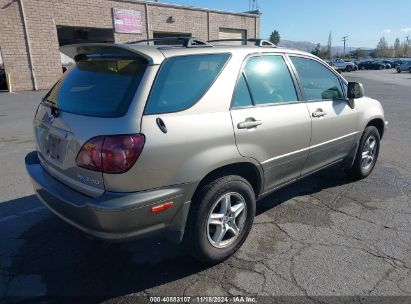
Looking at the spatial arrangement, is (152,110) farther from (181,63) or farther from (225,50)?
(225,50)

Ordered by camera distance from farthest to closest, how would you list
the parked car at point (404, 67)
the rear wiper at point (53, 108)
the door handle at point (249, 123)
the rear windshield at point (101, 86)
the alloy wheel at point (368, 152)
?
the parked car at point (404, 67) < the alloy wheel at point (368, 152) < the door handle at point (249, 123) < the rear wiper at point (53, 108) < the rear windshield at point (101, 86)

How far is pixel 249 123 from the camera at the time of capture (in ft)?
9.59

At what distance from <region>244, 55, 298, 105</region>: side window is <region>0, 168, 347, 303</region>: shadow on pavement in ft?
5.38

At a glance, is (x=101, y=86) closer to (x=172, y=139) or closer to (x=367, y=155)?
(x=172, y=139)

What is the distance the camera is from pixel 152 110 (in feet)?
7.77

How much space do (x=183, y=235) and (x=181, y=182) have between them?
49 cm

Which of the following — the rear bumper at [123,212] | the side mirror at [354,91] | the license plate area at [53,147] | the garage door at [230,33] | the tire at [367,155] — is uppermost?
the garage door at [230,33]

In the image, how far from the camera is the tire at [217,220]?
8.78ft

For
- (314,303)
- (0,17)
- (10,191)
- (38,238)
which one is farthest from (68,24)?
(314,303)

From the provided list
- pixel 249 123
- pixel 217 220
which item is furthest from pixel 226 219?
pixel 249 123

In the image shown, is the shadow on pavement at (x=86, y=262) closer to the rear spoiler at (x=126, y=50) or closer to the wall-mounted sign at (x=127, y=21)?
the rear spoiler at (x=126, y=50)

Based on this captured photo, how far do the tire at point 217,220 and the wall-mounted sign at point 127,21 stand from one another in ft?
71.5

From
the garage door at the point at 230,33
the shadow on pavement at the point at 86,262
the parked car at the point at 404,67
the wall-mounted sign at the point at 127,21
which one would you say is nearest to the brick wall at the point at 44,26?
the wall-mounted sign at the point at 127,21

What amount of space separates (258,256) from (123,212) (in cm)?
142
